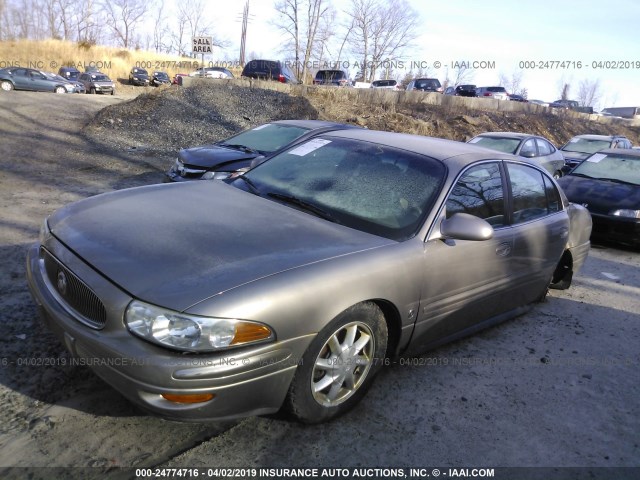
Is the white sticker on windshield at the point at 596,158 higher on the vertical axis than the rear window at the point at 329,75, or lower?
lower

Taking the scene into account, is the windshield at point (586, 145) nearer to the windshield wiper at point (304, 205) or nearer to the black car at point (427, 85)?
the windshield wiper at point (304, 205)

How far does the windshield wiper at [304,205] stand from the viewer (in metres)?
3.25

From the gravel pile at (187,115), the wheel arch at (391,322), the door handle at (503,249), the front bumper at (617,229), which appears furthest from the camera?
the gravel pile at (187,115)

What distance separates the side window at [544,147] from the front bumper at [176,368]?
11177 mm

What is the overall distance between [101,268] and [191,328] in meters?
0.61

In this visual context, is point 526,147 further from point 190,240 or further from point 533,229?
point 190,240

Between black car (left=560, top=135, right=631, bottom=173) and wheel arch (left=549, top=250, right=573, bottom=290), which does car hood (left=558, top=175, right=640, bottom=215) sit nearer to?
wheel arch (left=549, top=250, right=573, bottom=290)

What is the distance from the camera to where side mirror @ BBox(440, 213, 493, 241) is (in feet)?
10.3

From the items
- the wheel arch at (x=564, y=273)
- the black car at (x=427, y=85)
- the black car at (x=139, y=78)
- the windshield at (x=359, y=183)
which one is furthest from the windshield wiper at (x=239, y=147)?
the black car at (x=139, y=78)

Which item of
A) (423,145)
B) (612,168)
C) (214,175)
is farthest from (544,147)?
(423,145)

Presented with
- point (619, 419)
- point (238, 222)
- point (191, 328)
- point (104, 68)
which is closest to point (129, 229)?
point (238, 222)

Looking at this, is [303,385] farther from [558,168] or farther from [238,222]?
[558,168]

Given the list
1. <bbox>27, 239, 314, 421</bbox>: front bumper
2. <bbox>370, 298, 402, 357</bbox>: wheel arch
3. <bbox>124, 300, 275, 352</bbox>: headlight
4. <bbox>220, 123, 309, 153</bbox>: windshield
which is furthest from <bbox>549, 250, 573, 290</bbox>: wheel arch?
<bbox>220, 123, 309, 153</bbox>: windshield

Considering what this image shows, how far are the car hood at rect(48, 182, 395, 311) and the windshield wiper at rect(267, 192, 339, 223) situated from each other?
82 mm
